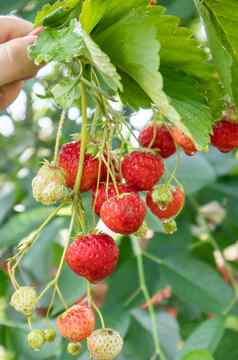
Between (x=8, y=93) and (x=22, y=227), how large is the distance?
0.73 metres

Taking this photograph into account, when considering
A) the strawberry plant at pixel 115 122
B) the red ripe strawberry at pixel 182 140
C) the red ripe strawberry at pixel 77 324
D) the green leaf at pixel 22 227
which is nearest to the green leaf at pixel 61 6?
the strawberry plant at pixel 115 122

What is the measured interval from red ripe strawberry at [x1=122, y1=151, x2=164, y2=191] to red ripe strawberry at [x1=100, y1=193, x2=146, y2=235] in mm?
31

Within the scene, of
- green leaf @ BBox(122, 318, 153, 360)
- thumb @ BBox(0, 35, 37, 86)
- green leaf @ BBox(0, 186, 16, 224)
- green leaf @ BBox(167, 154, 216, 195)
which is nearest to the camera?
thumb @ BBox(0, 35, 37, 86)

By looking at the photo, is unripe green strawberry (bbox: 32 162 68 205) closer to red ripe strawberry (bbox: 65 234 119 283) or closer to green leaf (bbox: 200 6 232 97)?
red ripe strawberry (bbox: 65 234 119 283)

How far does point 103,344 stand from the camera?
2.53 ft

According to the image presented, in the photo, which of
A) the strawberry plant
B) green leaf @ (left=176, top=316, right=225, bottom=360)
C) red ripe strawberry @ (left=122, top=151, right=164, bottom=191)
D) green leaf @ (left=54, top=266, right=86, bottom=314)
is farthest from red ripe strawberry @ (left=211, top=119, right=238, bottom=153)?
green leaf @ (left=54, top=266, right=86, bottom=314)

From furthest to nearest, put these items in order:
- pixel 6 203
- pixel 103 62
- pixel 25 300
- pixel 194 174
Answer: pixel 6 203, pixel 194 174, pixel 25 300, pixel 103 62

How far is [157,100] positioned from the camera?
0.68m

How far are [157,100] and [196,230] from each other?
1.74 m

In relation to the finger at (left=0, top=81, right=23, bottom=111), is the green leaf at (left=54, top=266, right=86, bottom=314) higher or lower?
lower

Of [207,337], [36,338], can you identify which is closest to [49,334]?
[36,338]

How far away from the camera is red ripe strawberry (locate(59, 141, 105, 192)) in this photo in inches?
32.2

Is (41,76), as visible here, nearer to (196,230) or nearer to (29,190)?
(29,190)

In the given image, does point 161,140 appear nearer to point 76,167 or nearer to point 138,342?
point 76,167
